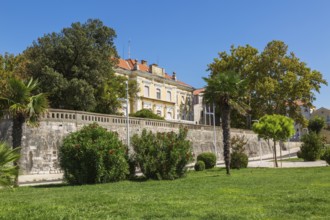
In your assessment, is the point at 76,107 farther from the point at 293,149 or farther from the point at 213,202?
the point at 293,149

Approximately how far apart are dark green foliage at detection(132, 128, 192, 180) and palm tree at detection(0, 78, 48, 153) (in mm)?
5429

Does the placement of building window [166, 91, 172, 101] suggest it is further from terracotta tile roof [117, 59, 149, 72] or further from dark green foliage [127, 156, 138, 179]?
dark green foliage [127, 156, 138, 179]

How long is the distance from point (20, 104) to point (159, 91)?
50991mm

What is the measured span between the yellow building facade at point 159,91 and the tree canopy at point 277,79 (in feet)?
45.9

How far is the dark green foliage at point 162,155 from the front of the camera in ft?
65.7

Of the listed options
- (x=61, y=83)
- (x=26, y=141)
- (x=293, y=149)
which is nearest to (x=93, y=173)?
(x=26, y=141)

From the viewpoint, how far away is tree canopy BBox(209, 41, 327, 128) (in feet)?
187

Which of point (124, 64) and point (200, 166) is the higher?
point (124, 64)

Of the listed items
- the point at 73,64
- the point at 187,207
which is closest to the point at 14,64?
the point at 73,64

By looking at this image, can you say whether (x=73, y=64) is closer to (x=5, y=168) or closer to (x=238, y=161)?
(x=238, y=161)

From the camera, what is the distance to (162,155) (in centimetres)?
2006

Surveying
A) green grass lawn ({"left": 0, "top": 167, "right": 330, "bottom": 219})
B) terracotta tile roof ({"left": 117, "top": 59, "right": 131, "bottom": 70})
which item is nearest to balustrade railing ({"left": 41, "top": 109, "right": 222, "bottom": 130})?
green grass lawn ({"left": 0, "top": 167, "right": 330, "bottom": 219})

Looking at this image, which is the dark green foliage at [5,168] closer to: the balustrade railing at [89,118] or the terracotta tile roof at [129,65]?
the balustrade railing at [89,118]

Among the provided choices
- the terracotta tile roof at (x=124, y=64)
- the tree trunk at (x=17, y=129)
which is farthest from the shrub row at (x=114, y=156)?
the terracotta tile roof at (x=124, y=64)
